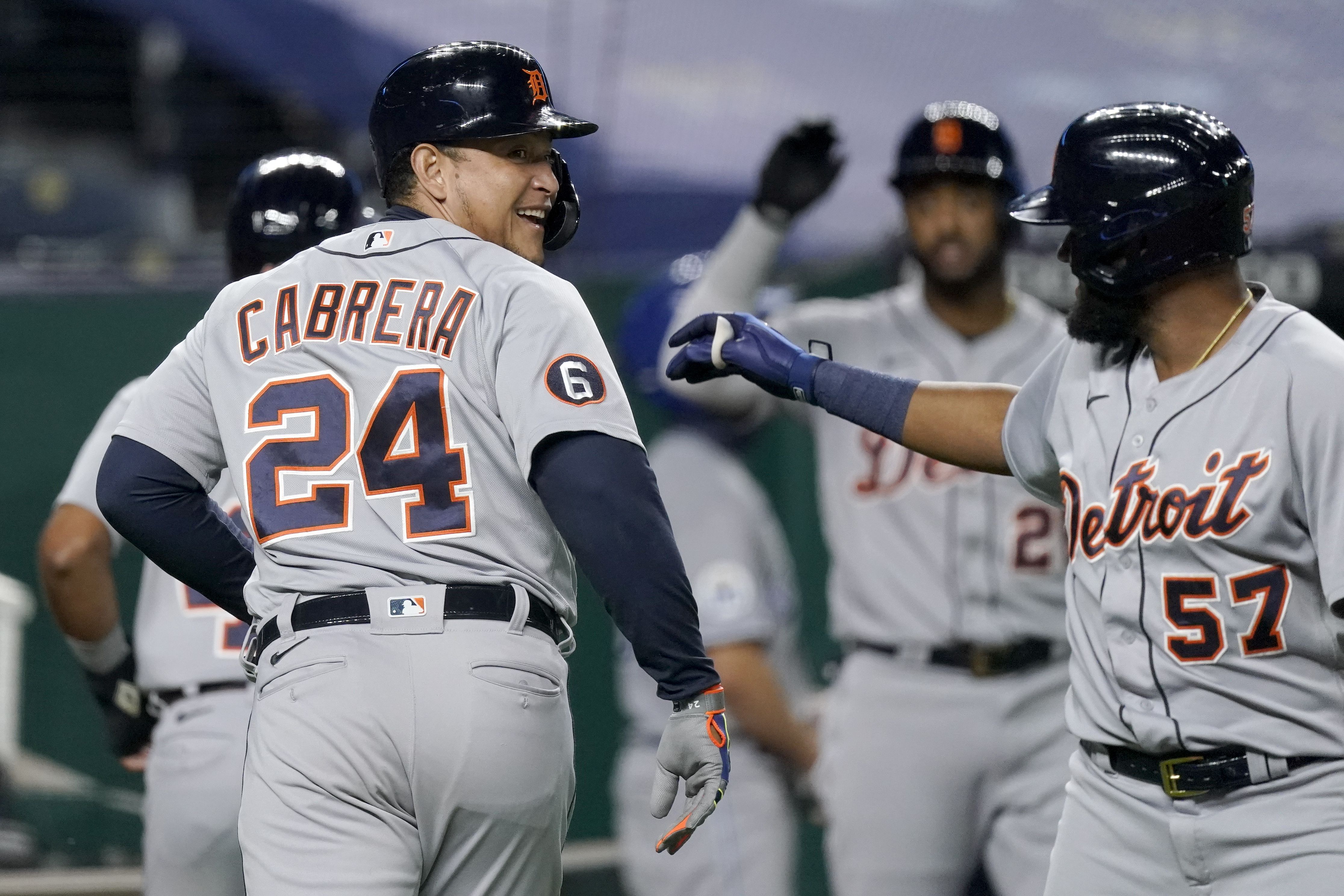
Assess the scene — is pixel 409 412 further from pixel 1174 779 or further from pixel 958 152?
pixel 958 152

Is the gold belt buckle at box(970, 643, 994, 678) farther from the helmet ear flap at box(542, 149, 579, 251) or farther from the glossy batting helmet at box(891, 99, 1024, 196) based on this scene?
the helmet ear flap at box(542, 149, 579, 251)

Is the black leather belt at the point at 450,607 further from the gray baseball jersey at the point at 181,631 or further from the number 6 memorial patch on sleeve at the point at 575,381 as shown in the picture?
the gray baseball jersey at the point at 181,631

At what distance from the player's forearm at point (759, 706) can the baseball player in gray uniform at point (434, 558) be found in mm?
1579

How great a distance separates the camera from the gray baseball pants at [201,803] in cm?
300

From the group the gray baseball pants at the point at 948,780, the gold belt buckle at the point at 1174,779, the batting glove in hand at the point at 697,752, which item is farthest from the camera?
the gray baseball pants at the point at 948,780

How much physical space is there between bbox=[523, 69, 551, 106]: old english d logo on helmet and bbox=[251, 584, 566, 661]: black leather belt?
758 mm

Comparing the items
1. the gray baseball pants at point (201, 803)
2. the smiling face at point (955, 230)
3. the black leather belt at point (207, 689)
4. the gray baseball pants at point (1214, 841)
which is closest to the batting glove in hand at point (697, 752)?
the gray baseball pants at point (1214, 841)

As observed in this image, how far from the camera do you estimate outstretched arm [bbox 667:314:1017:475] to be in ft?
8.86

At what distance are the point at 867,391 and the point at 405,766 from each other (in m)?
1.08

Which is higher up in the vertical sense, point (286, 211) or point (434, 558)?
point (286, 211)

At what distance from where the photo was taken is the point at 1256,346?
2332mm

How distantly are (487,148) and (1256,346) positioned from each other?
3.93 feet

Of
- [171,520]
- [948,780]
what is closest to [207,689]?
[171,520]

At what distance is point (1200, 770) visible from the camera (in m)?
2.30
